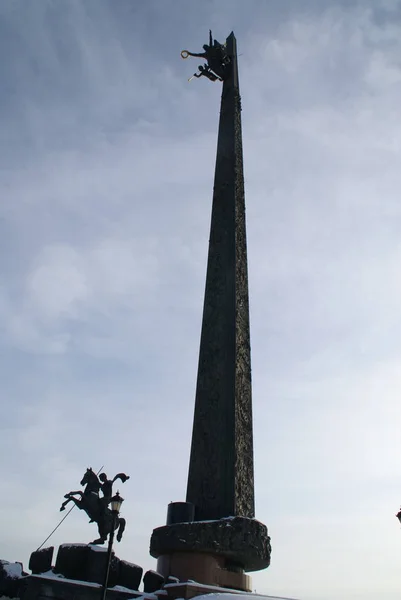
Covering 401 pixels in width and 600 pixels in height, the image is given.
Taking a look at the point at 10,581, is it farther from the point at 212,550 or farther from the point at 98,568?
the point at 212,550

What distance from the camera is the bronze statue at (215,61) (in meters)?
19.3

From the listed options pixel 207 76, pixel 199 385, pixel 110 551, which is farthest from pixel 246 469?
pixel 207 76

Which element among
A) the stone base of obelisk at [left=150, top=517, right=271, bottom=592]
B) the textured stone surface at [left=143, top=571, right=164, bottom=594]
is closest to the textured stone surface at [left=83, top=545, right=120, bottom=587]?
the textured stone surface at [left=143, top=571, right=164, bottom=594]

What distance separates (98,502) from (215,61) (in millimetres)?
14111

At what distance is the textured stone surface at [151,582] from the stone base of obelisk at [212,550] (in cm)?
102

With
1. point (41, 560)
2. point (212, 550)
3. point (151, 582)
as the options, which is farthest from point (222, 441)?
point (41, 560)

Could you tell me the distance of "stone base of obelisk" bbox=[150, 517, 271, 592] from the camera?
1035 centimetres

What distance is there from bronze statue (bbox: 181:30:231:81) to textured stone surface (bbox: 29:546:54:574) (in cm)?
1495

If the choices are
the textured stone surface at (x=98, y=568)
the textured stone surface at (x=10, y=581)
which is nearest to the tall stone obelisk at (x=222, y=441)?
the textured stone surface at (x=98, y=568)

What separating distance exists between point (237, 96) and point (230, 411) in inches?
Answer: 415

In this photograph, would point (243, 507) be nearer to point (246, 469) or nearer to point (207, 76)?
point (246, 469)

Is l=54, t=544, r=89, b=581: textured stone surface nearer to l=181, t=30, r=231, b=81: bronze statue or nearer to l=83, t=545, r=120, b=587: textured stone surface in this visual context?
l=83, t=545, r=120, b=587: textured stone surface

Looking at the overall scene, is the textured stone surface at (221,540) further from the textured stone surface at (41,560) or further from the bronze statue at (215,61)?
the bronze statue at (215,61)

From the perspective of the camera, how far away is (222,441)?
11.9 m
